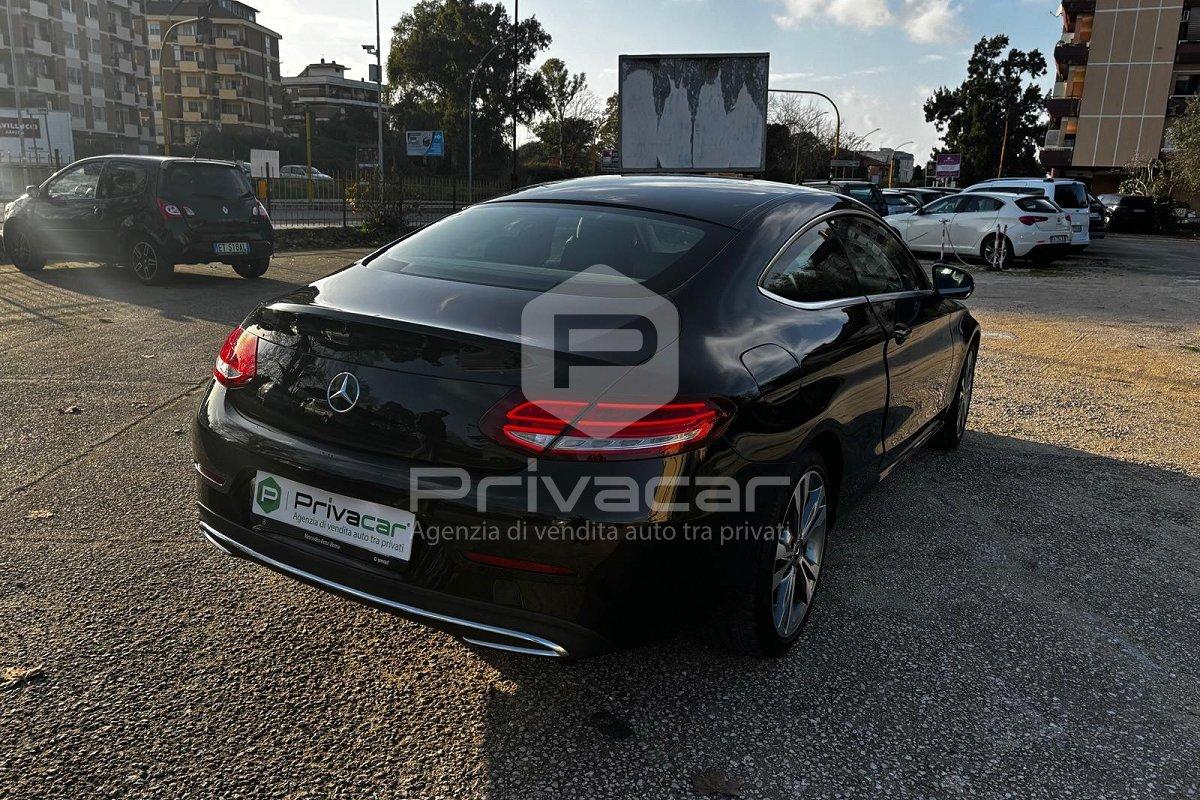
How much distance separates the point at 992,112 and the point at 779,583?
84.9 metres

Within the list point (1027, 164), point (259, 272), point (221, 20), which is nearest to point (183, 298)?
point (259, 272)

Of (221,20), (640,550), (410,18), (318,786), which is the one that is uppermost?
(221,20)

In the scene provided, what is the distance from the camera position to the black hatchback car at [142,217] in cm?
1120

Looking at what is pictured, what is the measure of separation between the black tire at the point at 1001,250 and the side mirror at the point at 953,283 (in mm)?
15429

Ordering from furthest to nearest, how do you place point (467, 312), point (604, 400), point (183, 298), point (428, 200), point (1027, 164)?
point (1027, 164) → point (428, 200) → point (183, 298) → point (467, 312) → point (604, 400)

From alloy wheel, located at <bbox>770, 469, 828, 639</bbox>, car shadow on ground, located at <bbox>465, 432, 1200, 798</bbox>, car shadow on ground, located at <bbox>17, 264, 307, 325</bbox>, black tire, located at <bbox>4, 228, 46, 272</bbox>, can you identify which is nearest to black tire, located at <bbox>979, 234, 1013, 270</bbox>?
car shadow on ground, located at <bbox>17, 264, 307, 325</bbox>

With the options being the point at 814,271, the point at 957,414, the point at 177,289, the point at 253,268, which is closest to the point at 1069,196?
the point at 253,268

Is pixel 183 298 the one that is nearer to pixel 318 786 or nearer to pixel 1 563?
pixel 1 563

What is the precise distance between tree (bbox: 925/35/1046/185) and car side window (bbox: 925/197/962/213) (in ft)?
207

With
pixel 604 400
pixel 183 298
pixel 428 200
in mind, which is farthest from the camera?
pixel 428 200

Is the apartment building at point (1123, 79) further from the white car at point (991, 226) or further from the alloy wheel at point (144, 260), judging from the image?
the alloy wheel at point (144, 260)

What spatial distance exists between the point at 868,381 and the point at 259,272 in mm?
11186

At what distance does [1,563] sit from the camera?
342cm

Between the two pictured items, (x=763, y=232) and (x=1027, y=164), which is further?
(x=1027, y=164)
